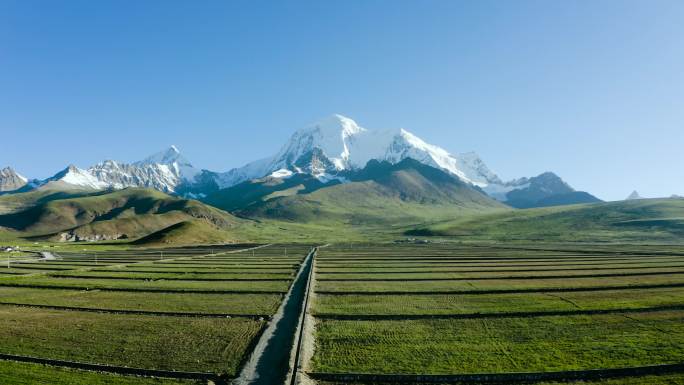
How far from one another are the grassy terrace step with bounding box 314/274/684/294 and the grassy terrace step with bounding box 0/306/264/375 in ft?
74.7

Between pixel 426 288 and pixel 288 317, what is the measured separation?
79.0 feet

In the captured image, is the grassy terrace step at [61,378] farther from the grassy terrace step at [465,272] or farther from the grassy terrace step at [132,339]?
the grassy terrace step at [465,272]

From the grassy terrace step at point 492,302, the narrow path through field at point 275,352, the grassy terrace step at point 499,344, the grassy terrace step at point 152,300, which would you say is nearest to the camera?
the narrow path through field at point 275,352

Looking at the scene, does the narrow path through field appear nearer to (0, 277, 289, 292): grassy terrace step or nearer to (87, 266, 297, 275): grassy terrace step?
(0, 277, 289, 292): grassy terrace step

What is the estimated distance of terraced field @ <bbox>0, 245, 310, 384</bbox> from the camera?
2745 cm

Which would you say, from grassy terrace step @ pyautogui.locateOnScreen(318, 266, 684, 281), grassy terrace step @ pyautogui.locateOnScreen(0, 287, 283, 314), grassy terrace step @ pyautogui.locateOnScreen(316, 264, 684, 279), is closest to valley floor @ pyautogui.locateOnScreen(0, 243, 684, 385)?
grassy terrace step @ pyautogui.locateOnScreen(0, 287, 283, 314)

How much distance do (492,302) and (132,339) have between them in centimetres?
3645

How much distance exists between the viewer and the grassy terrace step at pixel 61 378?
25.1 metres

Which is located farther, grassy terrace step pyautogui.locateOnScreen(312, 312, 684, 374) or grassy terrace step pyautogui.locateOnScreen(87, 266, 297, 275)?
grassy terrace step pyautogui.locateOnScreen(87, 266, 297, 275)

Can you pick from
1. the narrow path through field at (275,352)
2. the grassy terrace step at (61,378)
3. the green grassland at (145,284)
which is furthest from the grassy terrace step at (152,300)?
the grassy terrace step at (61,378)

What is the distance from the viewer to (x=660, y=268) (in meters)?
81.4

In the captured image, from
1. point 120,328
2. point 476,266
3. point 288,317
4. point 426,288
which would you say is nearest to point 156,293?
point 120,328

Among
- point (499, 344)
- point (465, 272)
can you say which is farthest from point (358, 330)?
point (465, 272)

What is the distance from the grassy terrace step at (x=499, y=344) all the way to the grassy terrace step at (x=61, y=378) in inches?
408
